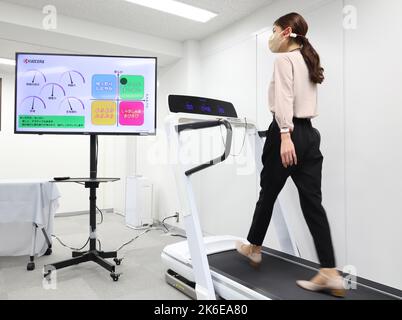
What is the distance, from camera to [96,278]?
7.76 ft

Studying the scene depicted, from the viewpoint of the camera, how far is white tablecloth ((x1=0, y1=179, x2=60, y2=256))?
2559 millimetres

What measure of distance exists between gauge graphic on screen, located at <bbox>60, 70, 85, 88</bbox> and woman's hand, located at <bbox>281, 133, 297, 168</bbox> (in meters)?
1.78

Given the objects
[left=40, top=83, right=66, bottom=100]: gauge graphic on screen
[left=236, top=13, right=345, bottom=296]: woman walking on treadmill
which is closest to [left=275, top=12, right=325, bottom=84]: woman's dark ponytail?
[left=236, top=13, right=345, bottom=296]: woman walking on treadmill

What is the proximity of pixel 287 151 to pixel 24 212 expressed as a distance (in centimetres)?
231

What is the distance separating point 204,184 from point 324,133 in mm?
1766

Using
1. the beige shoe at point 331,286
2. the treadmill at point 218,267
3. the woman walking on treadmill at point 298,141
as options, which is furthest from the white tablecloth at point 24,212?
the beige shoe at point 331,286

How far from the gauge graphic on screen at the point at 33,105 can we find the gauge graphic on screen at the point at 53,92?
0.06 m

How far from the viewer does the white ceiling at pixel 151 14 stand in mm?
3006

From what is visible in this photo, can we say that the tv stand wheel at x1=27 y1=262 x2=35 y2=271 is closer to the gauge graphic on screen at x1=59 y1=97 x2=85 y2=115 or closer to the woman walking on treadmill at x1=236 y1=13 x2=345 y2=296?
the gauge graphic on screen at x1=59 y1=97 x2=85 y2=115

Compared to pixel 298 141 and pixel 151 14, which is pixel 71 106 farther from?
pixel 298 141

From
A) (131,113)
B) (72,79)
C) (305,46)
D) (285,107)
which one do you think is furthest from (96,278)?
(305,46)

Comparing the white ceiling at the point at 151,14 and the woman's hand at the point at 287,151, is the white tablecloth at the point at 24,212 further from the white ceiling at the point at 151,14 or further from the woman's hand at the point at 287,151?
the woman's hand at the point at 287,151

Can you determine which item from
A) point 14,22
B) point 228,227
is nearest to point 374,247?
point 228,227

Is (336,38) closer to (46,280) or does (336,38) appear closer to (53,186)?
(53,186)
